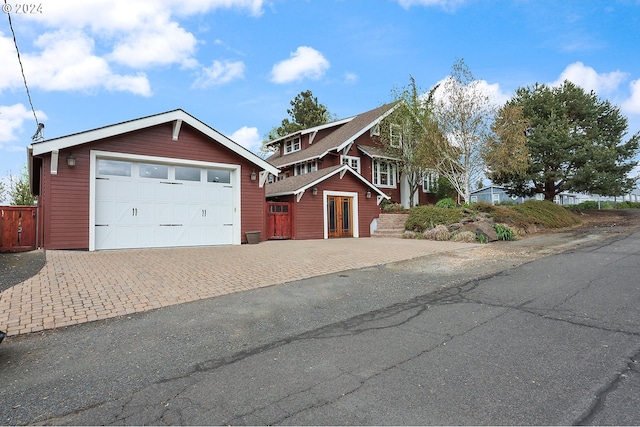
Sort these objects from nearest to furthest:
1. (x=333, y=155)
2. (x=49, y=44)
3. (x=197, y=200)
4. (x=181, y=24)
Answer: (x=49, y=44) → (x=181, y=24) → (x=197, y=200) → (x=333, y=155)

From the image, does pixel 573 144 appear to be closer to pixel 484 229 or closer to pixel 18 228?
pixel 484 229

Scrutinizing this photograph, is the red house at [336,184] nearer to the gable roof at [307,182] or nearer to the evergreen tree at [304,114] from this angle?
the gable roof at [307,182]

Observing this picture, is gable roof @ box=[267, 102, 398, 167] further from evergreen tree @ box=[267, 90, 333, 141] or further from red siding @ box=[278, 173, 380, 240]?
evergreen tree @ box=[267, 90, 333, 141]

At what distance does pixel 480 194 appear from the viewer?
42.8m

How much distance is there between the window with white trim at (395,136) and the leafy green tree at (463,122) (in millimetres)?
2792

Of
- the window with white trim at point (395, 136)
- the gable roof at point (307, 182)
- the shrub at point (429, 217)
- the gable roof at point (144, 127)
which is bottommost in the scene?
the shrub at point (429, 217)

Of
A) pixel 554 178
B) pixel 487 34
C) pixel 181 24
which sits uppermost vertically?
pixel 487 34

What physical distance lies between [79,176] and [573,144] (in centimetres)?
2738

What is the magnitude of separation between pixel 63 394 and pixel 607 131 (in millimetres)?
32228

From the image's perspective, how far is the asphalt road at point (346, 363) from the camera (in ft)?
7.18

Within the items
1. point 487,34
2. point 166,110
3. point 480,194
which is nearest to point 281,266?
point 166,110

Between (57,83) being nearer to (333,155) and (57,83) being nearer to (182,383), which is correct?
(182,383)

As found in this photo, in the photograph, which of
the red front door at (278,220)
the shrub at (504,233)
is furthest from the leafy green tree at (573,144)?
the red front door at (278,220)

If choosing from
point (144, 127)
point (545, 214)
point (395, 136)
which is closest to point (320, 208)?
point (395, 136)
